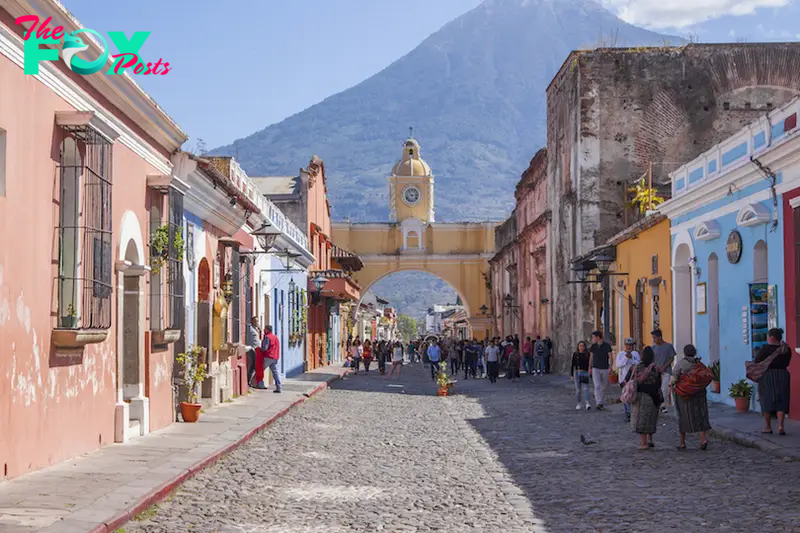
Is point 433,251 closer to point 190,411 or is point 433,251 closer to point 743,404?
point 743,404

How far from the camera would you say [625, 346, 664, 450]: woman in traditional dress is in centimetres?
1267

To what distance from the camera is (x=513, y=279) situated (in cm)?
5072

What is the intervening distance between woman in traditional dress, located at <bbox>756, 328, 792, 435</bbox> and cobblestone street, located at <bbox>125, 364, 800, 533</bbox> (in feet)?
2.22

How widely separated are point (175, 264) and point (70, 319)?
470 cm

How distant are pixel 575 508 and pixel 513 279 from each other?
139ft

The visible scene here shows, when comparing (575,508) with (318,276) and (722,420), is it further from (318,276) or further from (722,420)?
(318,276)

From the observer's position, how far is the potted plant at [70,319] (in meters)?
10.1

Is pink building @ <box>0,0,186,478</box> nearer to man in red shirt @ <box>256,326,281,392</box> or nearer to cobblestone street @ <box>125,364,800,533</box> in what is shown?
cobblestone street @ <box>125,364,800,533</box>

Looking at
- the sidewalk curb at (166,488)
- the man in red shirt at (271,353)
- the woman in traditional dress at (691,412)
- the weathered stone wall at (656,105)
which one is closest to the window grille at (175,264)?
the sidewalk curb at (166,488)

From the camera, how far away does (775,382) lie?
13.3m

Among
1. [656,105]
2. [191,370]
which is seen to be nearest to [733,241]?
[191,370]

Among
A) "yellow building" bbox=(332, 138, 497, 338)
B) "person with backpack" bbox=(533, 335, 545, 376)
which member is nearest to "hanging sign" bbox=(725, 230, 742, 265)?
"person with backpack" bbox=(533, 335, 545, 376)

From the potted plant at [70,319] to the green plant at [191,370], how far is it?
5.24m

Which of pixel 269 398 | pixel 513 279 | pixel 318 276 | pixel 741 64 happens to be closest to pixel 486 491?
pixel 269 398
